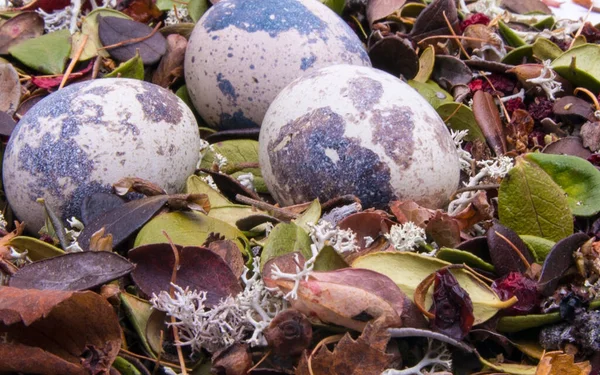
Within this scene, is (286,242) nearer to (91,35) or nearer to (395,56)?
(395,56)

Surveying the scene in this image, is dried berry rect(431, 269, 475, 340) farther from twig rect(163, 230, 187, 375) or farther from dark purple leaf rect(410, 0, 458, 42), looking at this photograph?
dark purple leaf rect(410, 0, 458, 42)

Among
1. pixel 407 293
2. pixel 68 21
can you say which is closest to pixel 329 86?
pixel 407 293

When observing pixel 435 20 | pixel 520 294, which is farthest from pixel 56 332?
pixel 435 20

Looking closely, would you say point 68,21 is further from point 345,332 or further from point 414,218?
point 345,332

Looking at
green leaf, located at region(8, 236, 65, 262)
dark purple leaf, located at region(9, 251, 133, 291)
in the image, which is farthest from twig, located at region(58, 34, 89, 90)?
dark purple leaf, located at region(9, 251, 133, 291)

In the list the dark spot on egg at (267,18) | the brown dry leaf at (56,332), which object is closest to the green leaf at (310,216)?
the brown dry leaf at (56,332)
